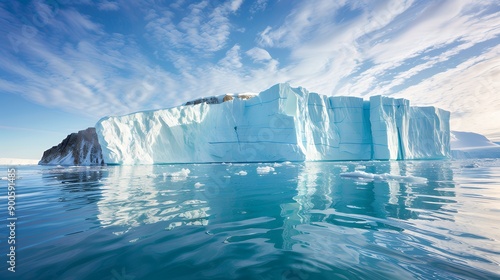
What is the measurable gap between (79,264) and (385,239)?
318cm

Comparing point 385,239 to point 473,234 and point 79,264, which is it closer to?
point 473,234

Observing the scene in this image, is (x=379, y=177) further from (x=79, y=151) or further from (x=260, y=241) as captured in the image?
(x=79, y=151)

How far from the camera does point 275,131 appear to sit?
2633 centimetres

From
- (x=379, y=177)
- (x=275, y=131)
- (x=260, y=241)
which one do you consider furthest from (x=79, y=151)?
(x=260, y=241)

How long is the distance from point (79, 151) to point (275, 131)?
123ft

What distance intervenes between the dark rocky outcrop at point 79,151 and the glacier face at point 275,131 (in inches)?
621

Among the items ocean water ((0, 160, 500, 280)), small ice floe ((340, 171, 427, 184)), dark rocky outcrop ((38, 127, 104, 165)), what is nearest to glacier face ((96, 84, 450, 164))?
dark rocky outcrop ((38, 127, 104, 165))

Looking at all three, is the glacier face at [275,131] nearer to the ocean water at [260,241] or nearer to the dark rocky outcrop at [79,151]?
the dark rocky outcrop at [79,151]

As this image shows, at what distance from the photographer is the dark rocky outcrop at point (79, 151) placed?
1542 inches

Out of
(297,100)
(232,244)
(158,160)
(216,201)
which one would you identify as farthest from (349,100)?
(232,244)

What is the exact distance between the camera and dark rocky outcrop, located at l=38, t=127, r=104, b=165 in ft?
128

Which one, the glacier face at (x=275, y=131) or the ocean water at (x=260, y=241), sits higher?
the glacier face at (x=275, y=131)

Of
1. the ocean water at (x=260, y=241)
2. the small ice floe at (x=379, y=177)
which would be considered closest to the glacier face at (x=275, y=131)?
the small ice floe at (x=379, y=177)

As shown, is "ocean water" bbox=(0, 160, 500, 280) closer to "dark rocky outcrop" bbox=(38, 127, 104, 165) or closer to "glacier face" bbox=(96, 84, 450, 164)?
"glacier face" bbox=(96, 84, 450, 164)
